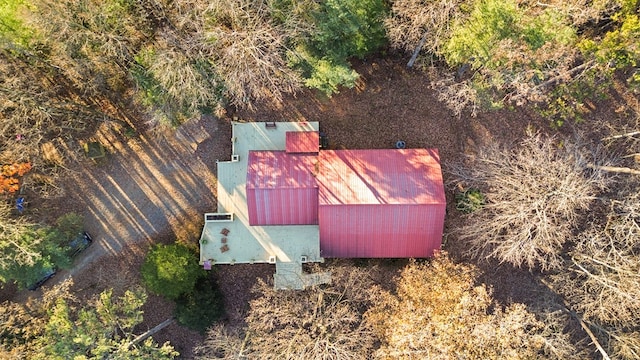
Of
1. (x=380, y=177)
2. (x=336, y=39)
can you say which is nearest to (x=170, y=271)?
(x=380, y=177)

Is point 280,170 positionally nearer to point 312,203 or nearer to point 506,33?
point 312,203

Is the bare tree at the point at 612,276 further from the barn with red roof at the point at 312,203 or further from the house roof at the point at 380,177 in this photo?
the house roof at the point at 380,177

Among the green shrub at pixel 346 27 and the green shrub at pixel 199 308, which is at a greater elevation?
the green shrub at pixel 346 27

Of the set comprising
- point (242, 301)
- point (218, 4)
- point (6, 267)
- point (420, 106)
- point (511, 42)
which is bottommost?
point (242, 301)

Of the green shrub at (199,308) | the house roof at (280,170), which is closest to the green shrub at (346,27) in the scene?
the house roof at (280,170)

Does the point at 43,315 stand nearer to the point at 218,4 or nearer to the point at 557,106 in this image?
the point at 218,4

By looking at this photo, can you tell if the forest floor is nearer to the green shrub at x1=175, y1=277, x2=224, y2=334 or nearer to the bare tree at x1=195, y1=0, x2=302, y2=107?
the green shrub at x1=175, y1=277, x2=224, y2=334

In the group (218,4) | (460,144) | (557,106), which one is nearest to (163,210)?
(218,4)

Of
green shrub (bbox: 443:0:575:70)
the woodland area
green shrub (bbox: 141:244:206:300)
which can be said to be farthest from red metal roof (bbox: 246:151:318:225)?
green shrub (bbox: 443:0:575:70)
